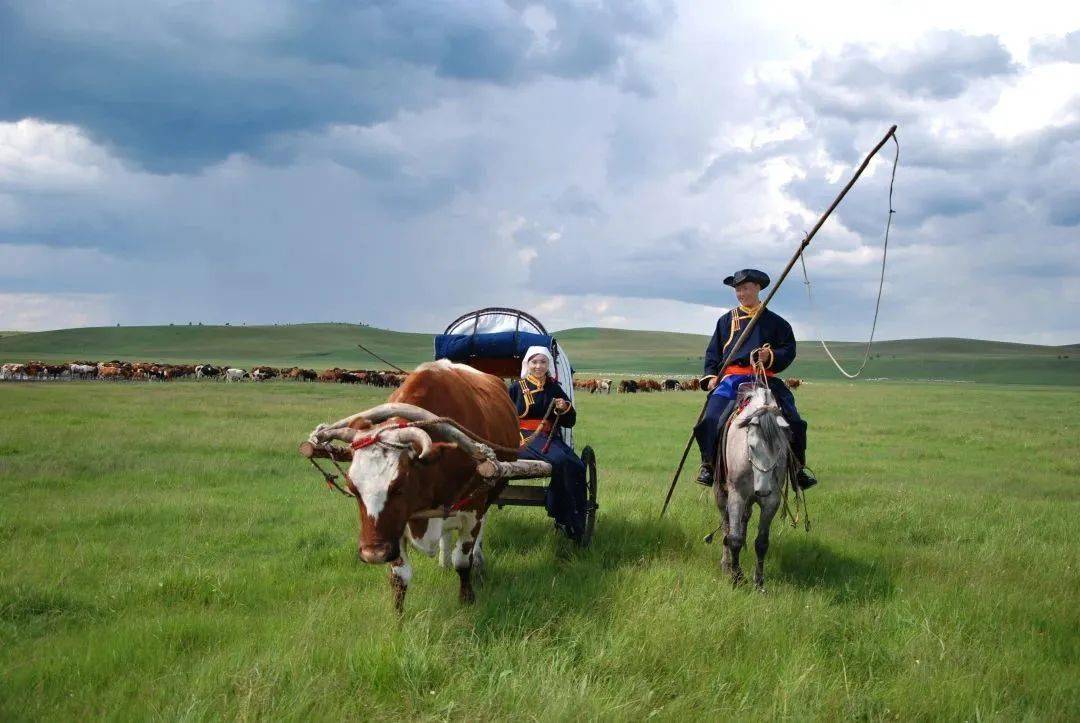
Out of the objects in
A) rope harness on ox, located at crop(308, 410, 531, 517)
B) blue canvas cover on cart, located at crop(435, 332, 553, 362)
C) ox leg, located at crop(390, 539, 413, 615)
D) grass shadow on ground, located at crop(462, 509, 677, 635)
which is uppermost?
blue canvas cover on cart, located at crop(435, 332, 553, 362)

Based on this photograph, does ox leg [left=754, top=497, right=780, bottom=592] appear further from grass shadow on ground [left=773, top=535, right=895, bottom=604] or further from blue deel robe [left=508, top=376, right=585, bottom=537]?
blue deel robe [left=508, top=376, right=585, bottom=537]

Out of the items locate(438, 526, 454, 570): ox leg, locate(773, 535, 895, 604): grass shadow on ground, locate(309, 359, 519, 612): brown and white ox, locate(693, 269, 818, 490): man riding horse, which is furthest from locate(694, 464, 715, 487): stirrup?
locate(438, 526, 454, 570): ox leg

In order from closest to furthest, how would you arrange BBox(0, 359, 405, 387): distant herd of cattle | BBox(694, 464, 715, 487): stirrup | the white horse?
the white horse < BBox(694, 464, 715, 487): stirrup < BBox(0, 359, 405, 387): distant herd of cattle

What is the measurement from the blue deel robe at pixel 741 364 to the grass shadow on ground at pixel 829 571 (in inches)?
41.0

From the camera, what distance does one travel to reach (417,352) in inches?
5689

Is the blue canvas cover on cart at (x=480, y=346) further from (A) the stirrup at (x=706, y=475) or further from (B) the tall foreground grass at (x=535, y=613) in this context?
(A) the stirrup at (x=706, y=475)

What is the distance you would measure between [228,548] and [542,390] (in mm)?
3853

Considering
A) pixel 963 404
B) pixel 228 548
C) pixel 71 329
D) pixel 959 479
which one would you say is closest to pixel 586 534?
pixel 228 548

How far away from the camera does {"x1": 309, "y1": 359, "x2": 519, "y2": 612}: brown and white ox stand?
480cm

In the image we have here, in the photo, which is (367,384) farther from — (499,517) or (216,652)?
(216,652)

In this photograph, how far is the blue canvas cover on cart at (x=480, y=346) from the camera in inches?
415

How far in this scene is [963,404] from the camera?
A: 126ft

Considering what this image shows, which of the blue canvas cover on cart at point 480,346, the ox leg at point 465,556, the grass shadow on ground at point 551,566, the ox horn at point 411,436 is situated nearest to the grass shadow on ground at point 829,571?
the grass shadow on ground at point 551,566

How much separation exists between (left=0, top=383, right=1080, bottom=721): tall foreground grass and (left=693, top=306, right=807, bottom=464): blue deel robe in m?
1.23
